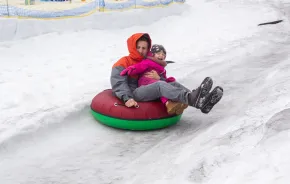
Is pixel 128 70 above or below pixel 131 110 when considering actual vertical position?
above

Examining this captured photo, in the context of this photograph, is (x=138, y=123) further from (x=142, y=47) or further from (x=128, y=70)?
(x=142, y=47)

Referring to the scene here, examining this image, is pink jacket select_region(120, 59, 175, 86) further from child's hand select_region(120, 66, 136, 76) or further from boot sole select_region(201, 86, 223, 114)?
boot sole select_region(201, 86, 223, 114)

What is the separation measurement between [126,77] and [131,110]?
47cm

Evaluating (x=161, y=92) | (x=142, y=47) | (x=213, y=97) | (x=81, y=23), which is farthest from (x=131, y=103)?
(x=81, y=23)

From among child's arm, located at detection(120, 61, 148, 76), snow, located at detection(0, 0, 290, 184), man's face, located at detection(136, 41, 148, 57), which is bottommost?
snow, located at detection(0, 0, 290, 184)

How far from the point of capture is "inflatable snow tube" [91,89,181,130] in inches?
179

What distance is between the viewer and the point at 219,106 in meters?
5.45

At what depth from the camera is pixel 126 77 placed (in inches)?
189

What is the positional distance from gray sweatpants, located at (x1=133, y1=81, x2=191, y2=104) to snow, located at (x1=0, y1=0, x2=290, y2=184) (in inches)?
16.7

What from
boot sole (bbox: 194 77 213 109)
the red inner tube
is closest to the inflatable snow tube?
the red inner tube

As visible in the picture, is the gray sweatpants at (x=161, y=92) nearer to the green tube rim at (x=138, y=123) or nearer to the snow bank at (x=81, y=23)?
the green tube rim at (x=138, y=123)

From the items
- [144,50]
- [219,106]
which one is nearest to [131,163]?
[144,50]

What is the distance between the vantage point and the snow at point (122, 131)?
3.18 m

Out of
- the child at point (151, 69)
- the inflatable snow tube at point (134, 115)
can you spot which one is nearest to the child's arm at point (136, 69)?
the child at point (151, 69)
